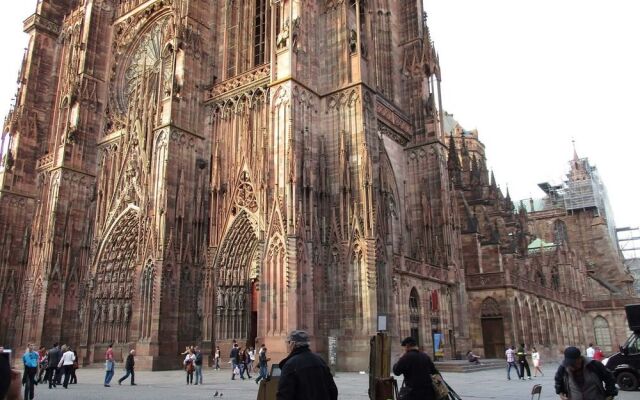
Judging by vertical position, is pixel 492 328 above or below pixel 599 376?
above

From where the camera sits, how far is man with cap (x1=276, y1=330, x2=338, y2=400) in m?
4.31

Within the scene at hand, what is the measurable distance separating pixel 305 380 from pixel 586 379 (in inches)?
144

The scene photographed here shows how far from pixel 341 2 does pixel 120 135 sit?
15.9 metres

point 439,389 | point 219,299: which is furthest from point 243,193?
point 439,389

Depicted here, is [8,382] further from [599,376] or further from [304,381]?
[599,376]

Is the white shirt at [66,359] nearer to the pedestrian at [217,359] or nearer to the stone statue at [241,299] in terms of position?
the pedestrian at [217,359]

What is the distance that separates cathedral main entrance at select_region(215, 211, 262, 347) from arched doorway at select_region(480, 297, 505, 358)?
16.0 metres

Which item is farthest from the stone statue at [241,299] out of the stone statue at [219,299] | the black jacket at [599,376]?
the black jacket at [599,376]

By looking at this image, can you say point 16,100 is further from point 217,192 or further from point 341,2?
point 341,2

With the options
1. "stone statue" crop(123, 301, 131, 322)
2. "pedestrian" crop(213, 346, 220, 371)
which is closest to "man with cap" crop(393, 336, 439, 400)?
"pedestrian" crop(213, 346, 220, 371)

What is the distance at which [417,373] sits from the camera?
20.3 ft

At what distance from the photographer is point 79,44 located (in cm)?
3575

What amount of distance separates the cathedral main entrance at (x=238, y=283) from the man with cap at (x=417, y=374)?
1890 centimetres

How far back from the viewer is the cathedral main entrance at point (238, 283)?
25062mm
